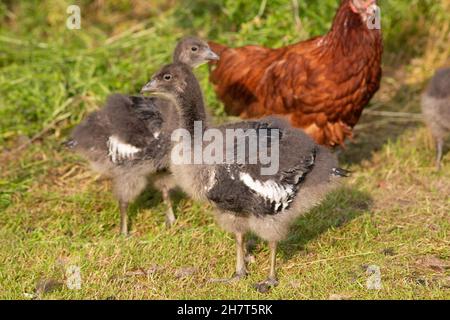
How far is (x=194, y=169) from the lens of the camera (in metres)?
5.05

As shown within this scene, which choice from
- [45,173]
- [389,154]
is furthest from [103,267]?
[389,154]

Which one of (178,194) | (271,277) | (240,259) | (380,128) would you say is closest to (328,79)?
(178,194)

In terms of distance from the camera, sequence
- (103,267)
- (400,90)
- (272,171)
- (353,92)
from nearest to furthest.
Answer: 1. (272,171)
2. (103,267)
3. (353,92)
4. (400,90)

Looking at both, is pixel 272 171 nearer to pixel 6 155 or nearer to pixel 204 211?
pixel 204 211

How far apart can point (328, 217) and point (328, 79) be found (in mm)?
1268

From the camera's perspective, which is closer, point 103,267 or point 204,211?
point 103,267

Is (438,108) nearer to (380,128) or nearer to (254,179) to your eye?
(380,128)

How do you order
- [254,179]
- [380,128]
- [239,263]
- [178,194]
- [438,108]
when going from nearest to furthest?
[254,179]
[239,263]
[178,194]
[438,108]
[380,128]

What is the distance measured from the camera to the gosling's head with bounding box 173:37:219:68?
6285 millimetres

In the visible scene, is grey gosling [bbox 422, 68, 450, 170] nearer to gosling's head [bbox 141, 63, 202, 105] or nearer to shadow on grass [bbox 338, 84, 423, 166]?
shadow on grass [bbox 338, 84, 423, 166]

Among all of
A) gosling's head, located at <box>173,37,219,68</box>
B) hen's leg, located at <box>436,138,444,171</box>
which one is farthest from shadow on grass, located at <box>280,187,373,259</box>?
gosling's head, located at <box>173,37,219,68</box>

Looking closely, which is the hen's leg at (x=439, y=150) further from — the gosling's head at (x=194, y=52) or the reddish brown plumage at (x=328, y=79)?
the gosling's head at (x=194, y=52)

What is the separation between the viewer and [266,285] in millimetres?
5176

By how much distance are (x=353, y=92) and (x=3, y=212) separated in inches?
129
